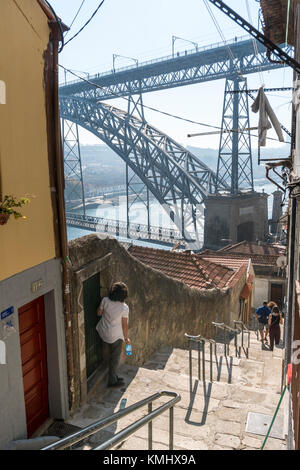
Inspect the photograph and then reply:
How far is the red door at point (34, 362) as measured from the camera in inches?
129

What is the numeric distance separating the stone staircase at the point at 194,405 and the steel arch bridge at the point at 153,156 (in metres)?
24.5

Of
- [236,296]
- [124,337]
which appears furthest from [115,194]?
[124,337]

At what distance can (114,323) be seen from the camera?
418 cm

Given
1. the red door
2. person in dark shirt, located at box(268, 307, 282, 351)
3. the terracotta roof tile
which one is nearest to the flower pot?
Answer: the red door

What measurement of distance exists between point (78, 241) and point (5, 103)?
1487 mm

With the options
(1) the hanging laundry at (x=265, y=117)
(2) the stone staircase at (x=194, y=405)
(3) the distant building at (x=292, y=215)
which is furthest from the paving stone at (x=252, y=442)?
(1) the hanging laundry at (x=265, y=117)

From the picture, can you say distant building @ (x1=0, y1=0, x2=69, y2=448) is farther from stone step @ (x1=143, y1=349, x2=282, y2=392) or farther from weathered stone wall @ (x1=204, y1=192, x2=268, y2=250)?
weathered stone wall @ (x1=204, y1=192, x2=268, y2=250)

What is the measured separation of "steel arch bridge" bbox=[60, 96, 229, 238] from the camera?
30484 millimetres

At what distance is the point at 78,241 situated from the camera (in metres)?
3.94

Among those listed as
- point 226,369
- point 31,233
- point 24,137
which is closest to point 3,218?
point 31,233

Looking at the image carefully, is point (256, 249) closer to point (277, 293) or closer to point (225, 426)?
point (277, 293)

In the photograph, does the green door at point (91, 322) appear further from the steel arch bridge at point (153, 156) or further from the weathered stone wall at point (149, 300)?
the steel arch bridge at point (153, 156)

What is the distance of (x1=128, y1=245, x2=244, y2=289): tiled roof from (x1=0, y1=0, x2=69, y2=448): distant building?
5709mm

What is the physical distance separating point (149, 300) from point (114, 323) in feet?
5.02
